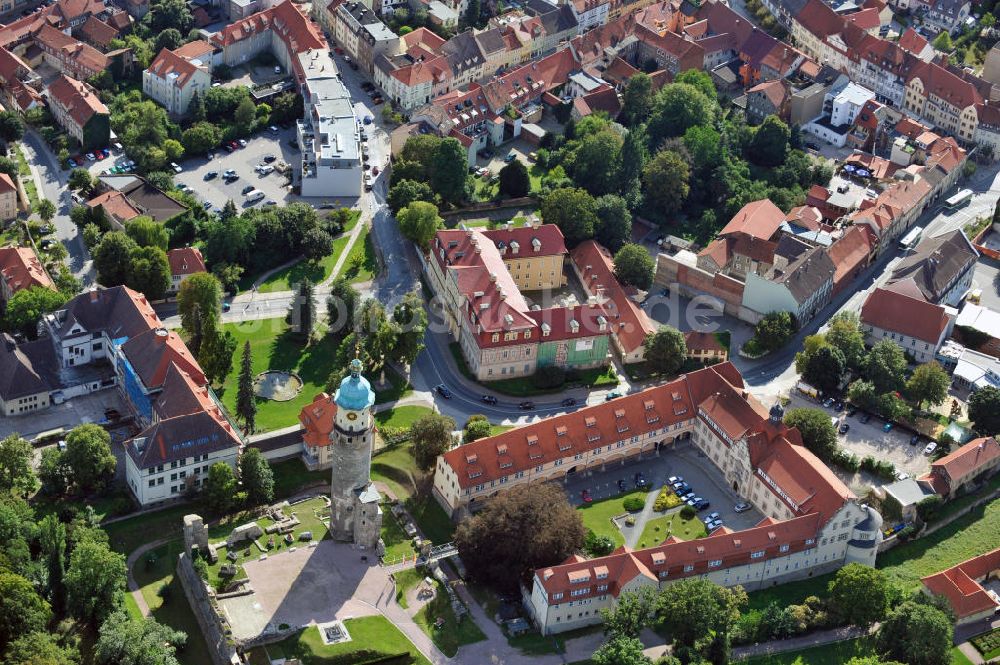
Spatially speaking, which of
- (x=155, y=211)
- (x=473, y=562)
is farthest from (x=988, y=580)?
(x=155, y=211)

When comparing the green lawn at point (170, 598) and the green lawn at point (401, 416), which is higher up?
the green lawn at point (401, 416)

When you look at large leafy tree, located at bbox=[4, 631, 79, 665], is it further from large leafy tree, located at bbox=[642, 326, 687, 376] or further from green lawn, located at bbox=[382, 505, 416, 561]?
large leafy tree, located at bbox=[642, 326, 687, 376]

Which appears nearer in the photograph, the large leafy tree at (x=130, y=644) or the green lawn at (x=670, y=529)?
the large leafy tree at (x=130, y=644)

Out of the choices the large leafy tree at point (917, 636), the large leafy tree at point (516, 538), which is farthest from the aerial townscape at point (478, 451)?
the large leafy tree at point (516, 538)

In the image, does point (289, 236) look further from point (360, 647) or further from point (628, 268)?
point (360, 647)

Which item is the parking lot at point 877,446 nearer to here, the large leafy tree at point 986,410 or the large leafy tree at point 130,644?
the large leafy tree at point 986,410

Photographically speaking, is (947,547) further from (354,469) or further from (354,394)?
(354,394)
